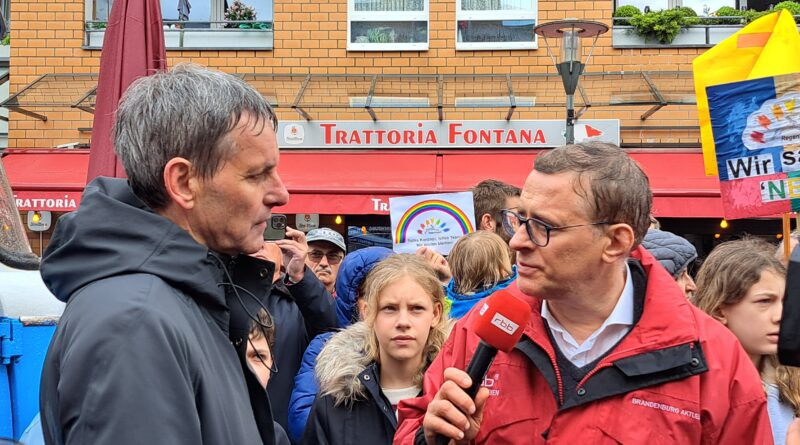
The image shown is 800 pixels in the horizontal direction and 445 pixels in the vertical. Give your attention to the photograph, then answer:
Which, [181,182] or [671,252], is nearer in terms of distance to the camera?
[181,182]

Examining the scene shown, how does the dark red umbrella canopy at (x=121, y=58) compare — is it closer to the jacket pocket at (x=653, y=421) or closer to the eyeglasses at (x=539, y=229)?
the eyeglasses at (x=539, y=229)

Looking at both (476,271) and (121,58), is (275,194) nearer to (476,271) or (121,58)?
(476,271)

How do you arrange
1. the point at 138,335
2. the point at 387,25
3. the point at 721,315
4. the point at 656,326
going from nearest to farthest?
1. the point at 138,335
2. the point at 656,326
3. the point at 721,315
4. the point at 387,25

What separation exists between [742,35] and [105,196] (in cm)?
425

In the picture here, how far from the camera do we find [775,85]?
4559 mm

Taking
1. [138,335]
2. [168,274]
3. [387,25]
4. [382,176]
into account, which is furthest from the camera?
[387,25]

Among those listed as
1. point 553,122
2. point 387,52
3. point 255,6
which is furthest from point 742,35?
point 255,6

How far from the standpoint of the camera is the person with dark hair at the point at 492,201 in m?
5.29

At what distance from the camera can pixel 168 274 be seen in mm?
1677

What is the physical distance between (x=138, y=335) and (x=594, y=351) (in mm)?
1330

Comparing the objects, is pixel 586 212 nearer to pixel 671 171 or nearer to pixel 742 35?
pixel 742 35

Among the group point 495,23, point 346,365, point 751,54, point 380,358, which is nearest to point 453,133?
point 495,23

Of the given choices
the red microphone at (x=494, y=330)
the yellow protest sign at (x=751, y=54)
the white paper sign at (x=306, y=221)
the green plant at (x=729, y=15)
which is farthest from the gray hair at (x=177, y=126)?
the green plant at (x=729, y=15)

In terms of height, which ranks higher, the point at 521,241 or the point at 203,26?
the point at 203,26
